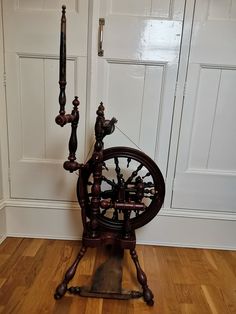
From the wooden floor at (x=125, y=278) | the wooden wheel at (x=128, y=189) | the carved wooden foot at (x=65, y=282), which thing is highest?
the wooden wheel at (x=128, y=189)

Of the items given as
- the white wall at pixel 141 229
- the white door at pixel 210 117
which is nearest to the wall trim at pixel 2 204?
the white wall at pixel 141 229

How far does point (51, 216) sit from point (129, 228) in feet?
2.18

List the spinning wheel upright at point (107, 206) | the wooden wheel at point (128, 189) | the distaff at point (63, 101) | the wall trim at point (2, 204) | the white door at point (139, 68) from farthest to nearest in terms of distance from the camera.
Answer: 1. the wall trim at point (2, 204)
2. the white door at point (139, 68)
3. the wooden wheel at point (128, 189)
4. the spinning wheel upright at point (107, 206)
5. the distaff at point (63, 101)

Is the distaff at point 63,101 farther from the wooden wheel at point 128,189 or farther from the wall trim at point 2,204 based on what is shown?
the wall trim at point 2,204

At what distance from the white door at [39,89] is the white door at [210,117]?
2.06 ft

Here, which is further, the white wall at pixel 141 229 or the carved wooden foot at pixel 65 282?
the white wall at pixel 141 229

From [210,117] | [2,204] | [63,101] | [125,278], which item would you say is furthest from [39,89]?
[125,278]

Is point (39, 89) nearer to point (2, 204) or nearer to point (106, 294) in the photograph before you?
point (2, 204)

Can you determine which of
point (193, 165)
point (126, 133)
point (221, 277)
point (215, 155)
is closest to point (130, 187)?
point (126, 133)

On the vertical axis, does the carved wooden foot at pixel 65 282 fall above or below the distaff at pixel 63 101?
below

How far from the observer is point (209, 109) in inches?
62.7

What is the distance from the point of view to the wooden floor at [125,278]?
1253 mm

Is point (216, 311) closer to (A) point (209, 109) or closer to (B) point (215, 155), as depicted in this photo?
(B) point (215, 155)

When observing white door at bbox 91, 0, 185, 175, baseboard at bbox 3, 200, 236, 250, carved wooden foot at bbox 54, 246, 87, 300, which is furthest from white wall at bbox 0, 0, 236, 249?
carved wooden foot at bbox 54, 246, 87, 300
